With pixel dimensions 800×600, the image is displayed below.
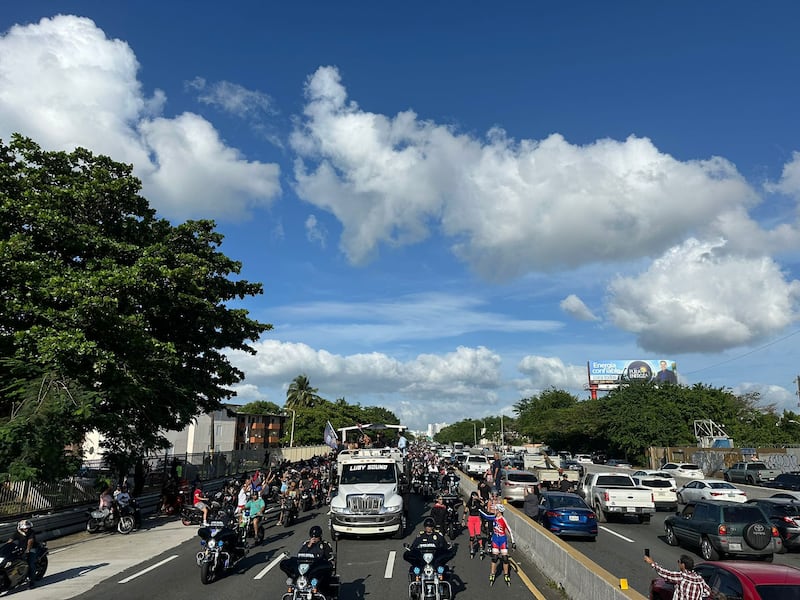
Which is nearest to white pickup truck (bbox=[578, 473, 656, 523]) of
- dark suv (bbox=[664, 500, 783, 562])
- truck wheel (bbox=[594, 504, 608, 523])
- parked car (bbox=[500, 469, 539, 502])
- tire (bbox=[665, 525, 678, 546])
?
truck wheel (bbox=[594, 504, 608, 523])

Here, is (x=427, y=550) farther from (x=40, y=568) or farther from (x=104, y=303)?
(x=104, y=303)

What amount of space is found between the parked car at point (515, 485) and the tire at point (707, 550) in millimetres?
10876

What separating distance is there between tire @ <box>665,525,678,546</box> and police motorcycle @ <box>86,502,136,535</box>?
17073 mm

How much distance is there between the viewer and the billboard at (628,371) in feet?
353

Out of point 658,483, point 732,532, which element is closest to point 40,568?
point 732,532

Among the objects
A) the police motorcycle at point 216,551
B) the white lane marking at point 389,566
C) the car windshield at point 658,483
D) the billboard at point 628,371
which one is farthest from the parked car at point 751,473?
the billboard at point 628,371

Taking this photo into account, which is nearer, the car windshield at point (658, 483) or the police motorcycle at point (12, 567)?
the police motorcycle at point (12, 567)

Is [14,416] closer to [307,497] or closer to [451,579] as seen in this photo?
[307,497]

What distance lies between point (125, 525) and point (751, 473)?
1460 inches

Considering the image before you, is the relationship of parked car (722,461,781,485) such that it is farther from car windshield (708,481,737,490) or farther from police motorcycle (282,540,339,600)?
police motorcycle (282,540,339,600)

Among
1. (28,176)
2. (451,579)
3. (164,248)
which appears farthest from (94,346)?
(451,579)

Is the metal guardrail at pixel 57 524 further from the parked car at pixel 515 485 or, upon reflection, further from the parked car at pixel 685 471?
the parked car at pixel 685 471

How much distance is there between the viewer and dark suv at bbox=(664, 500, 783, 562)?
13.7 meters

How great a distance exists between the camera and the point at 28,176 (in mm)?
22047
